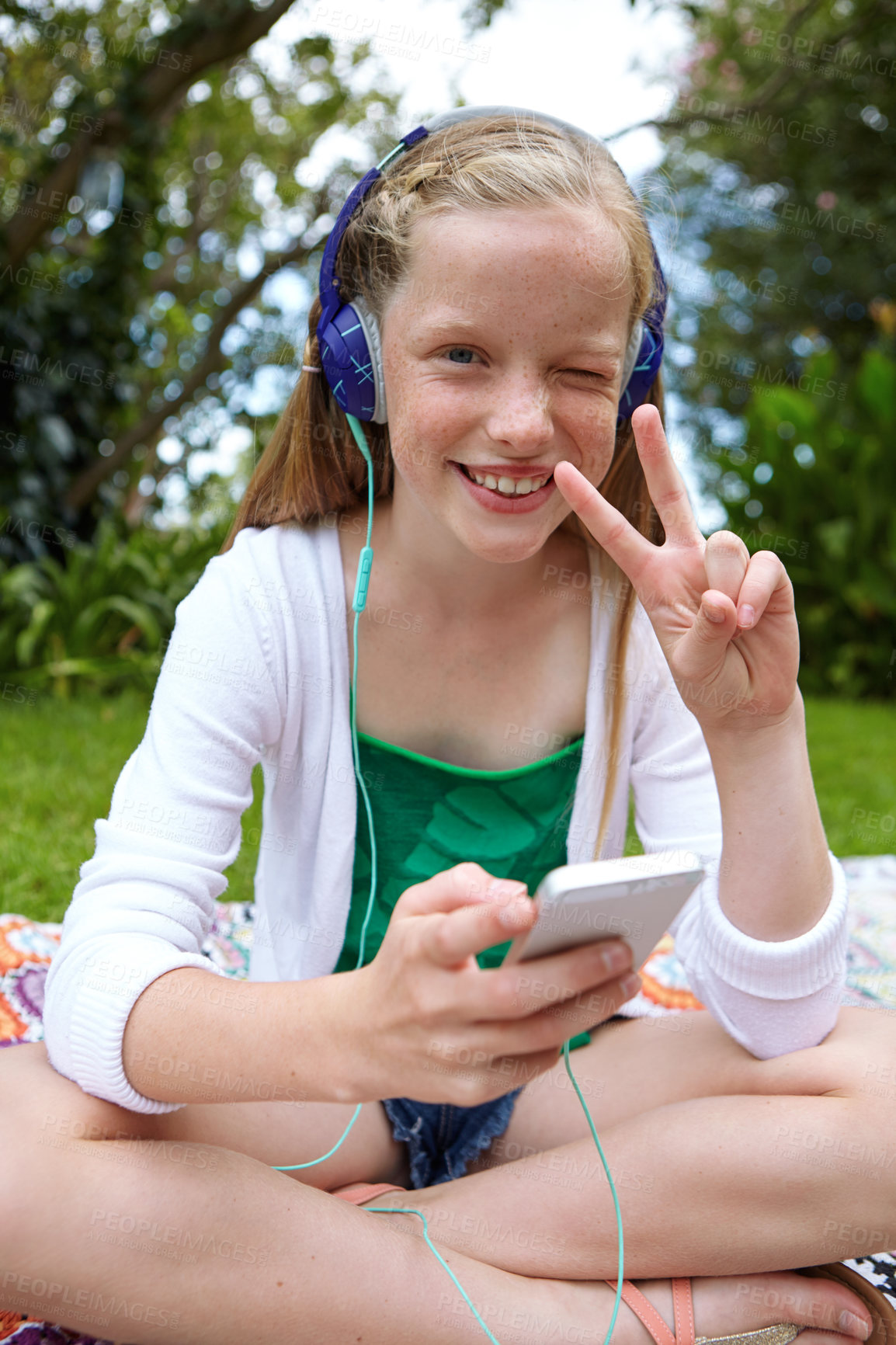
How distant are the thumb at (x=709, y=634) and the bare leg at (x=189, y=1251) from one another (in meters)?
0.75

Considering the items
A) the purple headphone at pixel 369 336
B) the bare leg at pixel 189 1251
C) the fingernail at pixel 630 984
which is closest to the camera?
the fingernail at pixel 630 984

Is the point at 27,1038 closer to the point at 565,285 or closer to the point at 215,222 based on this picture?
the point at 565,285

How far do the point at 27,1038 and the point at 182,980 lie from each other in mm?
855

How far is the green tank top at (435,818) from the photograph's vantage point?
1.59 m

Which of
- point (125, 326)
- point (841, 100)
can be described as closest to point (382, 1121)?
point (125, 326)

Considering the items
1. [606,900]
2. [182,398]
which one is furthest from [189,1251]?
[182,398]

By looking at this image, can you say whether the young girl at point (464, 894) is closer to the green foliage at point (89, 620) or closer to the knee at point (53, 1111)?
the knee at point (53, 1111)

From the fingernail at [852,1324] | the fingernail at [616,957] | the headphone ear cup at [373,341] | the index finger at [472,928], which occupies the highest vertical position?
the headphone ear cup at [373,341]

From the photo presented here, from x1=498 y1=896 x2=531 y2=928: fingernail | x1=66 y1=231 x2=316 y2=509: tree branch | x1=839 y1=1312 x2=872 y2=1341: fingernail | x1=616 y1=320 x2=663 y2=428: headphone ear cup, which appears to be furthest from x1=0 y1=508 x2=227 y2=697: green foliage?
x1=498 y1=896 x2=531 y2=928: fingernail

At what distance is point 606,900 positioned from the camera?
2.70 feet

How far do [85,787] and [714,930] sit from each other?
2339mm

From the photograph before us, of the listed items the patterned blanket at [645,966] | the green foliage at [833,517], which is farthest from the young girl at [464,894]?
the green foliage at [833,517]

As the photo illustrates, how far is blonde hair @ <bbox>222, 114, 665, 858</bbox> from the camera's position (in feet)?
4.48

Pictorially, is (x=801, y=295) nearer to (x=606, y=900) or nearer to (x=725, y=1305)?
(x=725, y=1305)
